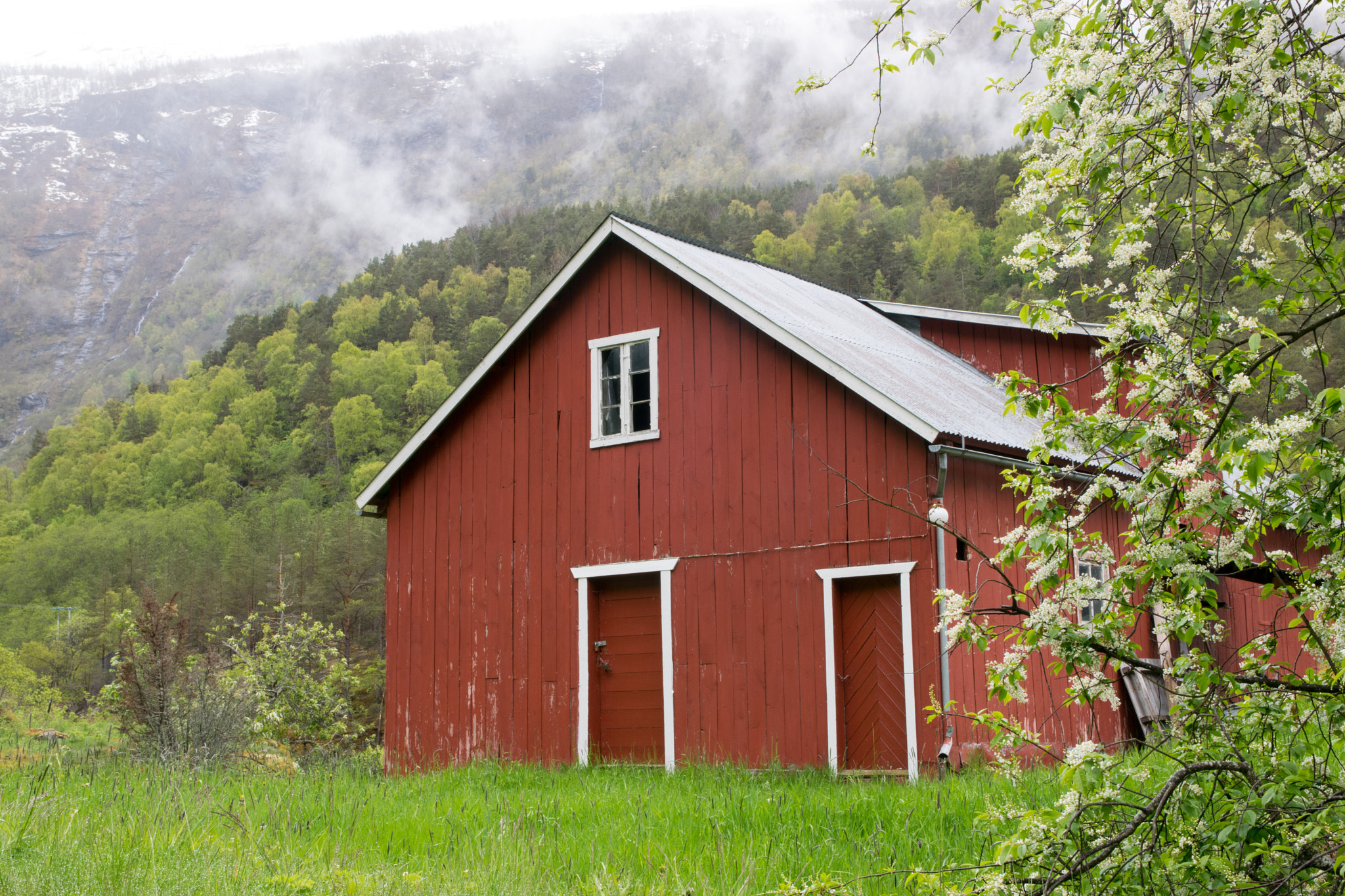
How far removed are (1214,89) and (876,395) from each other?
7.54 m

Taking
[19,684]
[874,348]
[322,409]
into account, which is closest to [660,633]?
[874,348]

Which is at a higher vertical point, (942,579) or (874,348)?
(874,348)

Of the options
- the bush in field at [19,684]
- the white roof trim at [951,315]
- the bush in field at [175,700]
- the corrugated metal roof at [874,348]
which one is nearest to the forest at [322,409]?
the bush in field at [19,684]

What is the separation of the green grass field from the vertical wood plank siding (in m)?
2.87

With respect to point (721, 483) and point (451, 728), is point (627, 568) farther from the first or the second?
point (451, 728)

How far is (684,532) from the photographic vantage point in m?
13.3

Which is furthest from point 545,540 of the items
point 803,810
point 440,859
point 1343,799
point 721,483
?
point 1343,799

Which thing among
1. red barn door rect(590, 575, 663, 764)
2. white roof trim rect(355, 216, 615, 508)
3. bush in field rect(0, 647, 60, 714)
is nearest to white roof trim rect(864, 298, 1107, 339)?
white roof trim rect(355, 216, 615, 508)

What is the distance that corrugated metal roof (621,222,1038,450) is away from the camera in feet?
40.5

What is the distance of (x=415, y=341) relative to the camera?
9250cm

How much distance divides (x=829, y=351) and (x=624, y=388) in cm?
279

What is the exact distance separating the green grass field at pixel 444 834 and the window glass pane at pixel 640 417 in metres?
5.45

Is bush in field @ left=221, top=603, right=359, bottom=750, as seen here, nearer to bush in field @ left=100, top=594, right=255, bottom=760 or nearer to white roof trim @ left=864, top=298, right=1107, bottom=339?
bush in field @ left=100, top=594, right=255, bottom=760

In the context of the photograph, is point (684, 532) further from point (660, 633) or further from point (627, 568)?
point (660, 633)
